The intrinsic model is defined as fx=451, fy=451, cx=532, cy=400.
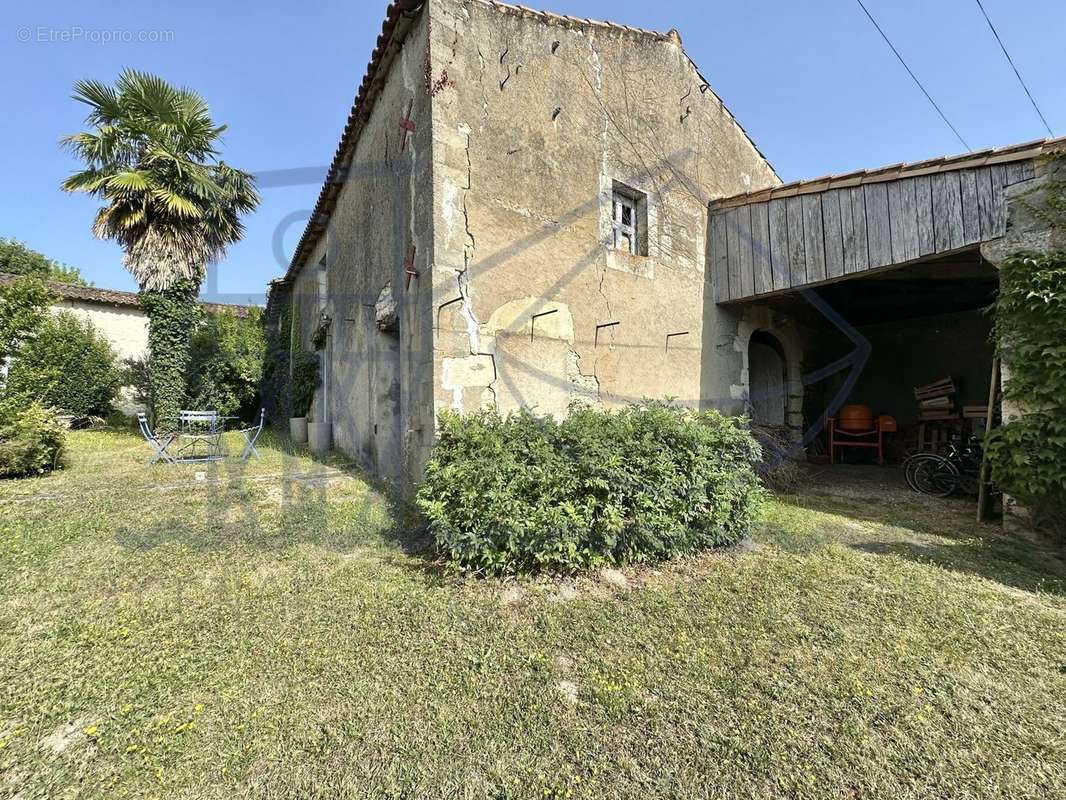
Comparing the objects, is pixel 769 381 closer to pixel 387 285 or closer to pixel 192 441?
pixel 387 285

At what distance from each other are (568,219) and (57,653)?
5603mm

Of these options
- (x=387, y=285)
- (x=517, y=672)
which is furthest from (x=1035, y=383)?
(x=387, y=285)

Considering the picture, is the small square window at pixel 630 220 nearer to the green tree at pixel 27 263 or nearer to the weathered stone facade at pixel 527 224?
the weathered stone facade at pixel 527 224

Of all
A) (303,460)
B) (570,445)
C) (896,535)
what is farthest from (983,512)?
(303,460)

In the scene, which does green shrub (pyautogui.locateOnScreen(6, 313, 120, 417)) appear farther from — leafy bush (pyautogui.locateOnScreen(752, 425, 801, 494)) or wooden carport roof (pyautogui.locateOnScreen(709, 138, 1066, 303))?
leafy bush (pyautogui.locateOnScreen(752, 425, 801, 494))

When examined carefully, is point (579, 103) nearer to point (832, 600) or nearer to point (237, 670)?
point (832, 600)

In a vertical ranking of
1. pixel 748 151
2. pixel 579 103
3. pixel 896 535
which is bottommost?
pixel 896 535

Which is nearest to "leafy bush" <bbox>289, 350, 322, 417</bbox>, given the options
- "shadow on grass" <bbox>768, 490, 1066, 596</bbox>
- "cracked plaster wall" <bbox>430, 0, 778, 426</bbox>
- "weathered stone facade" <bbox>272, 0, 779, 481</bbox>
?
"weathered stone facade" <bbox>272, 0, 779, 481</bbox>

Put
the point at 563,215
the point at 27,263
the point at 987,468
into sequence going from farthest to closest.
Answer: the point at 27,263
the point at 563,215
the point at 987,468

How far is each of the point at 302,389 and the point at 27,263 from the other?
74.3 ft

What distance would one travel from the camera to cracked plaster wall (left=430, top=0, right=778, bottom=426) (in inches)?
186

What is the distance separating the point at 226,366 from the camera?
13461 millimetres

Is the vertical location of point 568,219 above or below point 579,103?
Result: below

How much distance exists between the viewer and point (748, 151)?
26.9 ft
